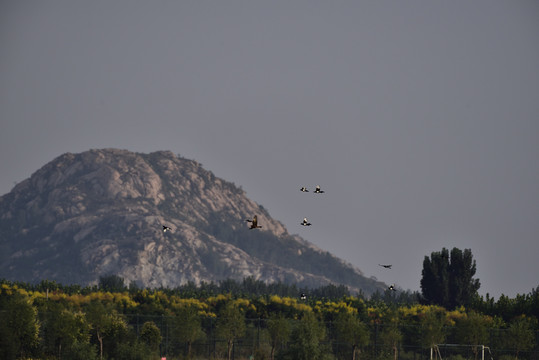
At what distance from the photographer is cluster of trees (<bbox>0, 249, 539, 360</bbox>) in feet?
238

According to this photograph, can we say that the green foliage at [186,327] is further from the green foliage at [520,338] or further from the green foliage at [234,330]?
the green foliage at [520,338]

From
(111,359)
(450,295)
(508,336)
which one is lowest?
(111,359)

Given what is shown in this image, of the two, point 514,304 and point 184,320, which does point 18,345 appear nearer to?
point 184,320

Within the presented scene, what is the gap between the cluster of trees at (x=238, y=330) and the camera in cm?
7244

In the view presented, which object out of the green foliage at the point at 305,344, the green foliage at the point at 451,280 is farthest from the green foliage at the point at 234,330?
the green foliage at the point at 451,280

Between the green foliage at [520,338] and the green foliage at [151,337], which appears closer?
the green foliage at [151,337]

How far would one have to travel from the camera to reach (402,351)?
97.3 m

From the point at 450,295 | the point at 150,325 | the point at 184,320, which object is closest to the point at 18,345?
the point at 150,325

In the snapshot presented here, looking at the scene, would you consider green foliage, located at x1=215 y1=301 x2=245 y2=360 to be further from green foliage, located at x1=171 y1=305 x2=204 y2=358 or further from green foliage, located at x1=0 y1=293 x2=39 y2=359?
green foliage, located at x1=0 y1=293 x2=39 y2=359

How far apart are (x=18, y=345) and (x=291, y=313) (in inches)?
2142

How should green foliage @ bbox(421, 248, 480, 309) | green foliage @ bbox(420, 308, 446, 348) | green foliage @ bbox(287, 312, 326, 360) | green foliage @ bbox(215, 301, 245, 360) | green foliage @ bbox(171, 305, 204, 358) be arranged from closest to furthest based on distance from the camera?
green foliage @ bbox(287, 312, 326, 360) → green foliage @ bbox(171, 305, 204, 358) → green foliage @ bbox(420, 308, 446, 348) → green foliage @ bbox(215, 301, 245, 360) → green foliage @ bbox(421, 248, 480, 309)

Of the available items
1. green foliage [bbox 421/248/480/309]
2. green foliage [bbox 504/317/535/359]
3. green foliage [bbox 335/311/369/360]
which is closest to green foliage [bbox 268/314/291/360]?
green foliage [bbox 335/311/369/360]

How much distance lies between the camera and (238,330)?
294 feet

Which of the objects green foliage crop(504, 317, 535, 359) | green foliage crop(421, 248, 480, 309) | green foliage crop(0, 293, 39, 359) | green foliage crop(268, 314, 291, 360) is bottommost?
green foliage crop(0, 293, 39, 359)
